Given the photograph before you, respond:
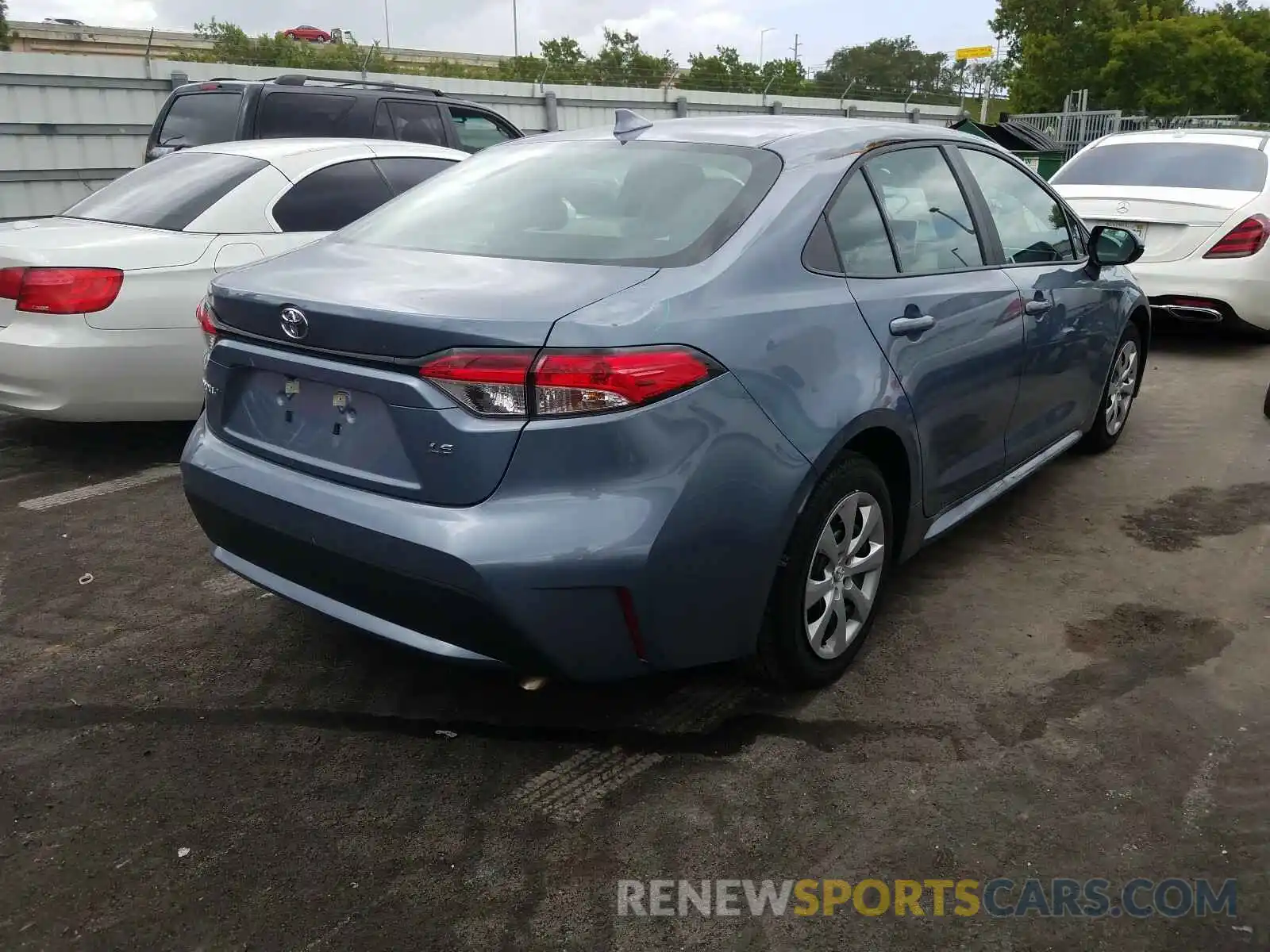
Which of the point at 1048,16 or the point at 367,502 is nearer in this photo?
the point at 367,502

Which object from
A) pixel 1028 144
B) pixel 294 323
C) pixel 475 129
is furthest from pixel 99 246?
pixel 1028 144

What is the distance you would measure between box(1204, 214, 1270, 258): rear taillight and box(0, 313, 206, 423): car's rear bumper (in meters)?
6.43

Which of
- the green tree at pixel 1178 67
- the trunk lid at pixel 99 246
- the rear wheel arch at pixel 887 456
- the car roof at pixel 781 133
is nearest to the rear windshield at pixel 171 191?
the trunk lid at pixel 99 246

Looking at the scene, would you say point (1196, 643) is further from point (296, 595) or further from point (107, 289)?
point (107, 289)

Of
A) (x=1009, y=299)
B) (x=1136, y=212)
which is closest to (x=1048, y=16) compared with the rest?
(x=1136, y=212)

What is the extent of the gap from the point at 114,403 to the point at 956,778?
12.9 ft

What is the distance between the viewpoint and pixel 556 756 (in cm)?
287

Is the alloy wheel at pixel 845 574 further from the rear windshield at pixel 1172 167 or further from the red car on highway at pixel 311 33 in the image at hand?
the red car on highway at pixel 311 33

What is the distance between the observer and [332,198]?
5.51m

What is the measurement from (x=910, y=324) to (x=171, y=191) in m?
3.85

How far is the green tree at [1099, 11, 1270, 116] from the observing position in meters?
38.9

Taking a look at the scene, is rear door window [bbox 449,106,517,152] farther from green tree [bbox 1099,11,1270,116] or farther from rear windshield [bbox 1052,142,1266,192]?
green tree [bbox 1099,11,1270,116]

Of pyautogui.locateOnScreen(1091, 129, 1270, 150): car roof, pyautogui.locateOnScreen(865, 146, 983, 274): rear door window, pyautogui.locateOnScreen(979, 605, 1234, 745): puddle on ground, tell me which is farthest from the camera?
pyautogui.locateOnScreen(1091, 129, 1270, 150): car roof

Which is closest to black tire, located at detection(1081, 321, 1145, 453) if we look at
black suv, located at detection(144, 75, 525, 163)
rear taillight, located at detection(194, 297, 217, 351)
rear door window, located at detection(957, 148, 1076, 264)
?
rear door window, located at detection(957, 148, 1076, 264)
